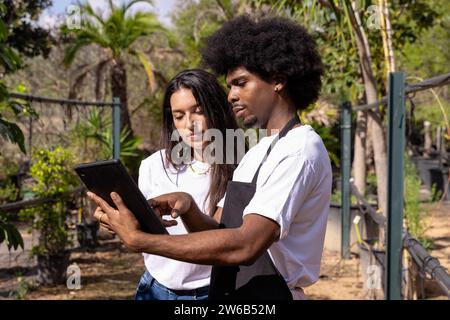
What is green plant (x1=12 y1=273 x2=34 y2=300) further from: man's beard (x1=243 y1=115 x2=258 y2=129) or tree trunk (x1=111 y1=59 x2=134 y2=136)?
tree trunk (x1=111 y1=59 x2=134 y2=136)

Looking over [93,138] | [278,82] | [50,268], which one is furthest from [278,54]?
[93,138]

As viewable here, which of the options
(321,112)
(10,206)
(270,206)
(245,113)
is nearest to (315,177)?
(270,206)

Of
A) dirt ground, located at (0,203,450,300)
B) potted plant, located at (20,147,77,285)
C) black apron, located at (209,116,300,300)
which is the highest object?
black apron, located at (209,116,300,300)

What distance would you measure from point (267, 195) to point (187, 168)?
0.98 meters

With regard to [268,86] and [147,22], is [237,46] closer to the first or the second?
[268,86]

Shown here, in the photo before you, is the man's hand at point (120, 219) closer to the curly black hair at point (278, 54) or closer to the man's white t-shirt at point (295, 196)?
the man's white t-shirt at point (295, 196)

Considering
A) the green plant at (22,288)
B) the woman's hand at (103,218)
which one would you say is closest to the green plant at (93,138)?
the green plant at (22,288)

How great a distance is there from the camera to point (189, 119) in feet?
7.89

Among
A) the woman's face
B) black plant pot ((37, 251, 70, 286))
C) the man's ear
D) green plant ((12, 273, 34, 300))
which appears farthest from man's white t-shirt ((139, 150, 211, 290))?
black plant pot ((37, 251, 70, 286))

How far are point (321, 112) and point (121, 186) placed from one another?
382 inches

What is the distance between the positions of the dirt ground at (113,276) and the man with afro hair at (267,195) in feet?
14.3

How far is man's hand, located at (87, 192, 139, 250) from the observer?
156 centimetres

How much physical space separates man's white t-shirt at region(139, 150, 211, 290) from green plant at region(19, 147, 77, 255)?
425cm

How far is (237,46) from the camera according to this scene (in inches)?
70.5
